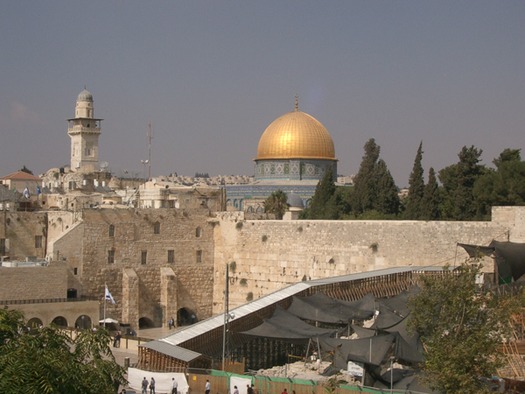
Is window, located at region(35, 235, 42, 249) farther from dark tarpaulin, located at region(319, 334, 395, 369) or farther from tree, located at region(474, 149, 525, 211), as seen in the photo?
dark tarpaulin, located at region(319, 334, 395, 369)

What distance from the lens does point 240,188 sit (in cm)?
5156

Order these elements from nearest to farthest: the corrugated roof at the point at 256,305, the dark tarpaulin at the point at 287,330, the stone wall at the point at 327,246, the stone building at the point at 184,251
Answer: the dark tarpaulin at the point at 287,330 < the corrugated roof at the point at 256,305 < the stone wall at the point at 327,246 < the stone building at the point at 184,251

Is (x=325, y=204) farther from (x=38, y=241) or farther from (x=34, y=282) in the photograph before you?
(x=34, y=282)

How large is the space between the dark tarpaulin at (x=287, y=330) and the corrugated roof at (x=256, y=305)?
0.84m

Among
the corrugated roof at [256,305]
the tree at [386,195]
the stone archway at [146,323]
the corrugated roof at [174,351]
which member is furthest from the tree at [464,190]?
the corrugated roof at [174,351]

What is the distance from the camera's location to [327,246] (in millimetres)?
29391

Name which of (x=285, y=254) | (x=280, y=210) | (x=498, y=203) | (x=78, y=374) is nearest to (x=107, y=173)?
(x=280, y=210)

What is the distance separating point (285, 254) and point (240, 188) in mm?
21069

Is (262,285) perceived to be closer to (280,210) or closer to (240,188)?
(280,210)

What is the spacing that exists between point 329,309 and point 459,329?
7315mm

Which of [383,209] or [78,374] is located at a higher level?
[383,209]

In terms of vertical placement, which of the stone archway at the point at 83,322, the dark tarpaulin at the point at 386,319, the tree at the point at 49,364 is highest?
the tree at the point at 49,364

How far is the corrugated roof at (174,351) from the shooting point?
18.6 m

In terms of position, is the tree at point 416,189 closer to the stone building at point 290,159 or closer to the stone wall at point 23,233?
the stone wall at point 23,233
